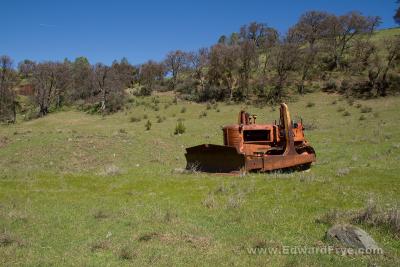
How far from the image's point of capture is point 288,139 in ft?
54.5

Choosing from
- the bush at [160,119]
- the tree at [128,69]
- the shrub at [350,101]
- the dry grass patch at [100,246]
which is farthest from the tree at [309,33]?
the dry grass patch at [100,246]

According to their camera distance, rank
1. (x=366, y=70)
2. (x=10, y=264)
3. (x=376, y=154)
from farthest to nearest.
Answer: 1. (x=366, y=70)
2. (x=376, y=154)
3. (x=10, y=264)

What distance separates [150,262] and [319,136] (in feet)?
79.3

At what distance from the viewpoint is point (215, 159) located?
16641 mm

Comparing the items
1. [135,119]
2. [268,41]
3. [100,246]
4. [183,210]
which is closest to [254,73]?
[268,41]

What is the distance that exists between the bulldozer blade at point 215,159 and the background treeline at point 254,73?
35.1 m

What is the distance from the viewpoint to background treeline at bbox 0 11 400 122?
5284 centimetres

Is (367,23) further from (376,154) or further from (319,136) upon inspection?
(376,154)

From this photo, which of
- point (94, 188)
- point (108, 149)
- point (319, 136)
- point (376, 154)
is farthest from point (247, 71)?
point (94, 188)

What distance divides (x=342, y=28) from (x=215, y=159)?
178 feet

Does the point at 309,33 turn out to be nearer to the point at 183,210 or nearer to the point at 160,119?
the point at 160,119

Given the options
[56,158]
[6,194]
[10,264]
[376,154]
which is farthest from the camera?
[56,158]

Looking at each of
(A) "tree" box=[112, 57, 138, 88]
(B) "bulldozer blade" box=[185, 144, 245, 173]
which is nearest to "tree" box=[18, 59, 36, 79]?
(A) "tree" box=[112, 57, 138, 88]

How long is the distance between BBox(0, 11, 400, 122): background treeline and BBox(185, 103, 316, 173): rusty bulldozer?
110 feet
